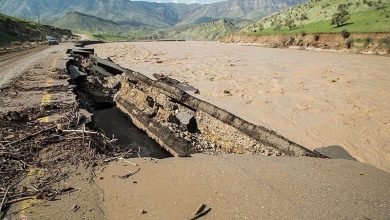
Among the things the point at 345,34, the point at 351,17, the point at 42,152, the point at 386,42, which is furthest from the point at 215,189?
the point at 351,17

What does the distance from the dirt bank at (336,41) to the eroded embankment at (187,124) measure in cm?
2359

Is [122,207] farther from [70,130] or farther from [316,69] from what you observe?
[316,69]

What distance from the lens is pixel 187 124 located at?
30.1 ft

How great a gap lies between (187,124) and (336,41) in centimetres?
3152

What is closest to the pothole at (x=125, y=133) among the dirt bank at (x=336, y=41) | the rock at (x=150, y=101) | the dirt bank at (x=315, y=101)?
the rock at (x=150, y=101)

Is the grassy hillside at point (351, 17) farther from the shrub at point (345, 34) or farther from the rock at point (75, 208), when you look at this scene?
the rock at point (75, 208)

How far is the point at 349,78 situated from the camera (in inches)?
690

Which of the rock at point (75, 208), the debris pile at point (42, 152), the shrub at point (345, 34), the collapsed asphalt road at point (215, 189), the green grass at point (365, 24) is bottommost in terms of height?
the collapsed asphalt road at point (215, 189)

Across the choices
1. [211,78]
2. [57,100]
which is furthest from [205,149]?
[211,78]

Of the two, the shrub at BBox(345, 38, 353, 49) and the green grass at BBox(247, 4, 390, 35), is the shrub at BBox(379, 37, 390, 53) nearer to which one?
the green grass at BBox(247, 4, 390, 35)

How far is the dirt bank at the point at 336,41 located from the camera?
30094 mm

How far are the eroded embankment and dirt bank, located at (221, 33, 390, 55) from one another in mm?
23592

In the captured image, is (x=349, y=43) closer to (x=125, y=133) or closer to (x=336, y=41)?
(x=336, y=41)

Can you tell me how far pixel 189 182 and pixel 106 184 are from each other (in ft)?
3.68
